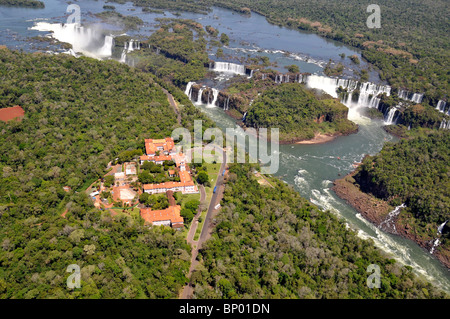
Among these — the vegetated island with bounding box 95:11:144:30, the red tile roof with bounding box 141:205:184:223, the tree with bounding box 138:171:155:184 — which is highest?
the vegetated island with bounding box 95:11:144:30

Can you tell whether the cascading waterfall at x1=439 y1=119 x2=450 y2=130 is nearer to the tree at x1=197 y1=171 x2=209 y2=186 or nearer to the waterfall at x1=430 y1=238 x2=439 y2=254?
the waterfall at x1=430 y1=238 x2=439 y2=254

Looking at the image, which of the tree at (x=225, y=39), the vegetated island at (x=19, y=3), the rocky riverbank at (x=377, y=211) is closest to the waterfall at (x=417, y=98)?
the rocky riverbank at (x=377, y=211)

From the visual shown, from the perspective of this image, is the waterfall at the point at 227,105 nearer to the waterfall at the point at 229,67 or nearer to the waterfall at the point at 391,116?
the waterfall at the point at 229,67

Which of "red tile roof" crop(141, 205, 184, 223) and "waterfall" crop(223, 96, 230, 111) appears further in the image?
"waterfall" crop(223, 96, 230, 111)

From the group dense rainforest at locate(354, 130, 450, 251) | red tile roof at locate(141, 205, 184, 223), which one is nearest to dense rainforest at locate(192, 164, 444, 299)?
red tile roof at locate(141, 205, 184, 223)

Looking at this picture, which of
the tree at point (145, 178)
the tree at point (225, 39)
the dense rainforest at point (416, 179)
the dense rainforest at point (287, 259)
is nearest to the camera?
the dense rainforest at point (287, 259)

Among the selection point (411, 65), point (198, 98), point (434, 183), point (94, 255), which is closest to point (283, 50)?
point (411, 65)
